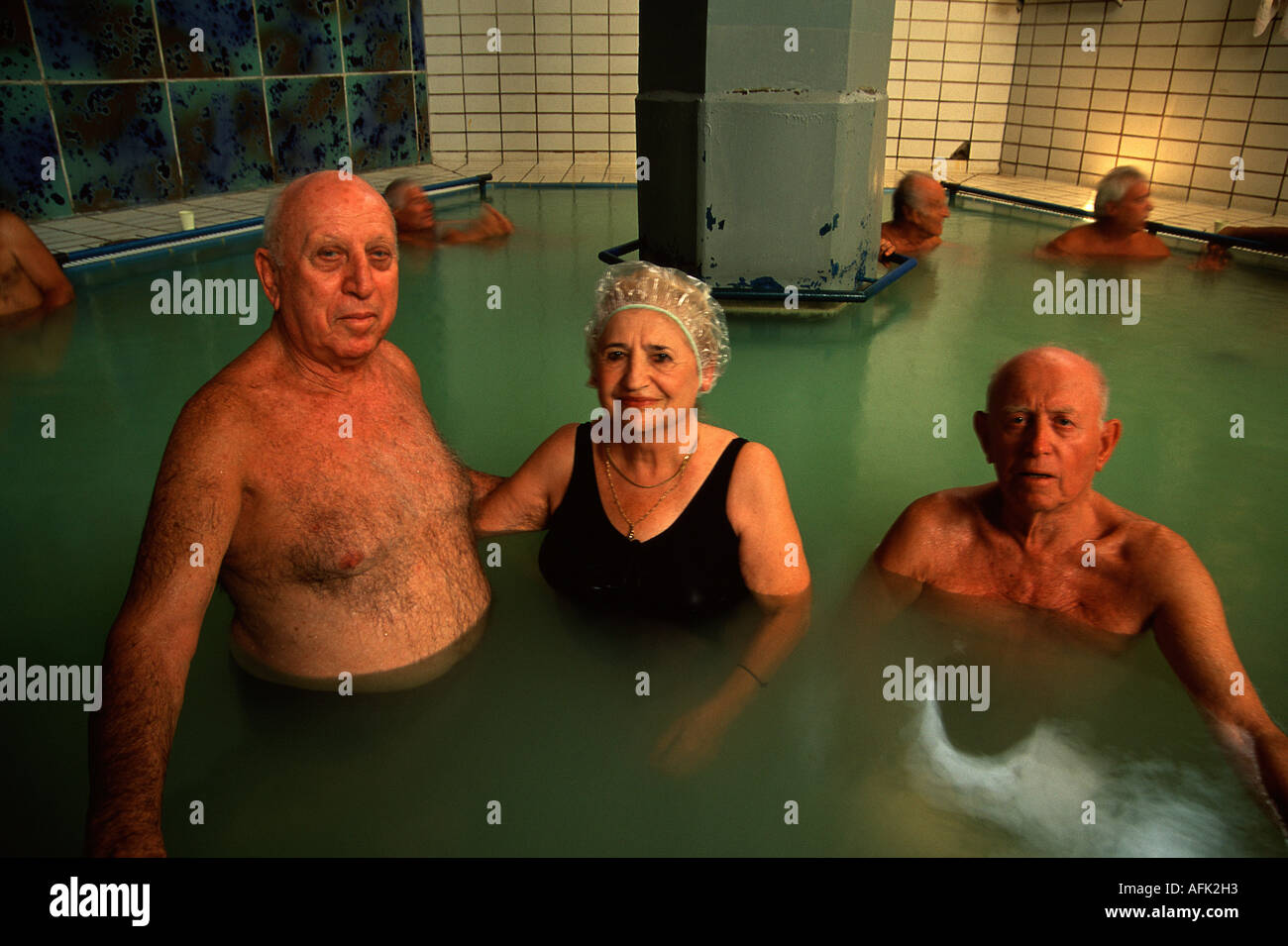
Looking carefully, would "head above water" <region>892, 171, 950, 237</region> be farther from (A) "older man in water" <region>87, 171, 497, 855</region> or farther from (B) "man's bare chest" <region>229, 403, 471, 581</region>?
(B) "man's bare chest" <region>229, 403, 471, 581</region>

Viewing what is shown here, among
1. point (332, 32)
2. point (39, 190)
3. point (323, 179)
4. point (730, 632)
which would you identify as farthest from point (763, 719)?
point (332, 32)

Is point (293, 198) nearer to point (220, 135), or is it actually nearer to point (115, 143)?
point (115, 143)

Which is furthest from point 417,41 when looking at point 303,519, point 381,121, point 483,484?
point 303,519

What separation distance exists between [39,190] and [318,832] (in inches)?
282

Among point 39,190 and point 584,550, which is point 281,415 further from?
point 39,190

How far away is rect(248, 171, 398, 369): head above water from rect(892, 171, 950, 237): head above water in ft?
19.4

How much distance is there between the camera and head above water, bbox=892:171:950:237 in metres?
7.03

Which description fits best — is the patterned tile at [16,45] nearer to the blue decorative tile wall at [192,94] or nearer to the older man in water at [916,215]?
the blue decorative tile wall at [192,94]

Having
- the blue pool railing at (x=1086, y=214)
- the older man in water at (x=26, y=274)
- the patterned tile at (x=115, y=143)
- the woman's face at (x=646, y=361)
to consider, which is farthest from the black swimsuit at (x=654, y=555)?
the patterned tile at (x=115, y=143)

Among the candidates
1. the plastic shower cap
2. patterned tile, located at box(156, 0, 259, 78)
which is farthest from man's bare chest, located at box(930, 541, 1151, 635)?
patterned tile, located at box(156, 0, 259, 78)

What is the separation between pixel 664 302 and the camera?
2.30 meters

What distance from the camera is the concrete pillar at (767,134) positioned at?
16.0 ft

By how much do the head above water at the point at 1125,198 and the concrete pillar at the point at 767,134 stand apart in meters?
2.30
